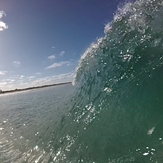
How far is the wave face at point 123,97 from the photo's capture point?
10.3m

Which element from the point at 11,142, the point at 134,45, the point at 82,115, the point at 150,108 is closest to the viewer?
the point at 150,108

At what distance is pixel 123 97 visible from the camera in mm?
15812

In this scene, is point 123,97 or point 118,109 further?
point 123,97

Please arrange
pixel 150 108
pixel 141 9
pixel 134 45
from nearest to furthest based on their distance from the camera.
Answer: pixel 150 108 → pixel 134 45 → pixel 141 9

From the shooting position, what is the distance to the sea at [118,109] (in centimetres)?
1041

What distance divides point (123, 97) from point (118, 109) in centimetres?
166

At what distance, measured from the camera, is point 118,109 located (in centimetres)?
1455

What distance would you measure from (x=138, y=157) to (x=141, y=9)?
62.9 ft

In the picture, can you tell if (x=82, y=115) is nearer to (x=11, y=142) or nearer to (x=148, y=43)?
(x=11, y=142)

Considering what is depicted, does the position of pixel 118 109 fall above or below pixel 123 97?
below

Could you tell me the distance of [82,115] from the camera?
56.6 feet

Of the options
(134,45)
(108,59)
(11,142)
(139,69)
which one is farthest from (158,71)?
(11,142)

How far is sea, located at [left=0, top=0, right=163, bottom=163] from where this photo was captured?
1041cm

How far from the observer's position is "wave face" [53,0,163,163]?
1033cm
